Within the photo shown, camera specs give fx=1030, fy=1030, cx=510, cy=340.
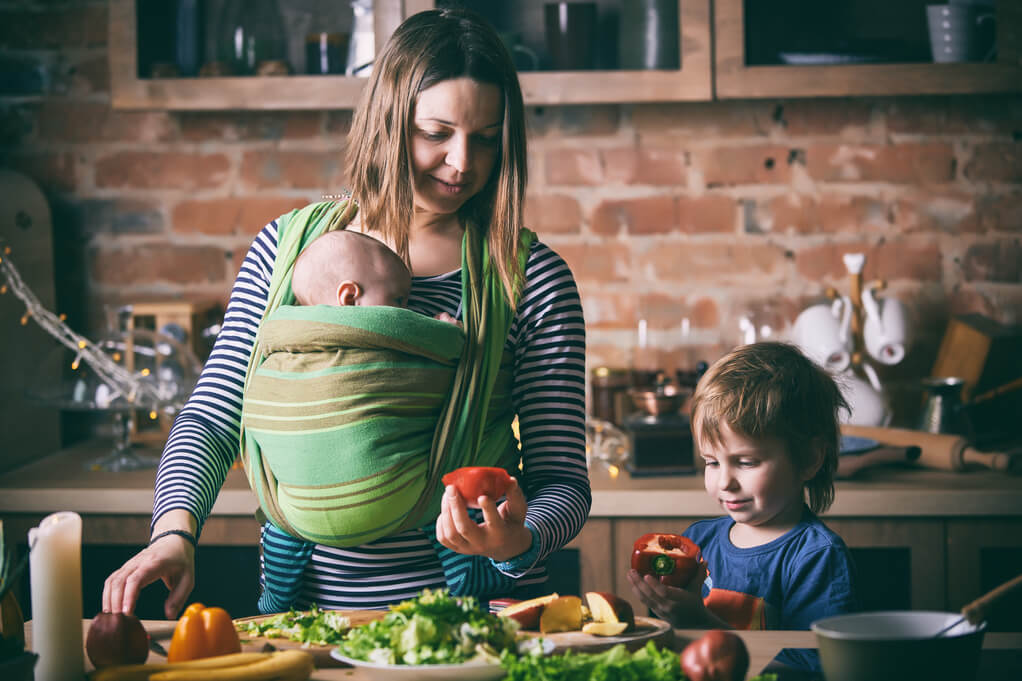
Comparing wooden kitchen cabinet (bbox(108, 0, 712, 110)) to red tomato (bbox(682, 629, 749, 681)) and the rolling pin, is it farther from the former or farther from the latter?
red tomato (bbox(682, 629, 749, 681))

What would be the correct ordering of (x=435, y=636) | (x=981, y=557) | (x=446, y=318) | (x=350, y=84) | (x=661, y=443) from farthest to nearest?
(x=350, y=84) < (x=661, y=443) < (x=981, y=557) < (x=446, y=318) < (x=435, y=636)

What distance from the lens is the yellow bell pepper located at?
95 centimetres

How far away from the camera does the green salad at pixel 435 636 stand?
0.91m

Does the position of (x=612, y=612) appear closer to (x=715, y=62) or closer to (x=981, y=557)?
(x=981, y=557)

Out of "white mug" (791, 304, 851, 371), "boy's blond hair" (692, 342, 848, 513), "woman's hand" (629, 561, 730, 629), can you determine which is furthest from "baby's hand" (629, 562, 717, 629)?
"white mug" (791, 304, 851, 371)

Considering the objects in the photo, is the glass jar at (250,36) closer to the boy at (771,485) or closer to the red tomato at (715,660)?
the boy at (771,485)

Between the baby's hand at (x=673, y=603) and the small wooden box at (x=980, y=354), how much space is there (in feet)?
4.66

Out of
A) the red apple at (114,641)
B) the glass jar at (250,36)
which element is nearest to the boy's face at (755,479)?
the red apple at (114,641)

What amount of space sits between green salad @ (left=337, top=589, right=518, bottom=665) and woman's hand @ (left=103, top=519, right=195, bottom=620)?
0.76 feet

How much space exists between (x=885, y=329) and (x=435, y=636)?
1.76 metres

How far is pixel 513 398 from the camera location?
51.7 inches

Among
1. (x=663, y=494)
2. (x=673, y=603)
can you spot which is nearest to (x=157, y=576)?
(x=673, y=603)

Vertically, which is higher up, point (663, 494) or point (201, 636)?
point (201, 636)

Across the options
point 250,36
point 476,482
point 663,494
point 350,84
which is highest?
point 250,36
